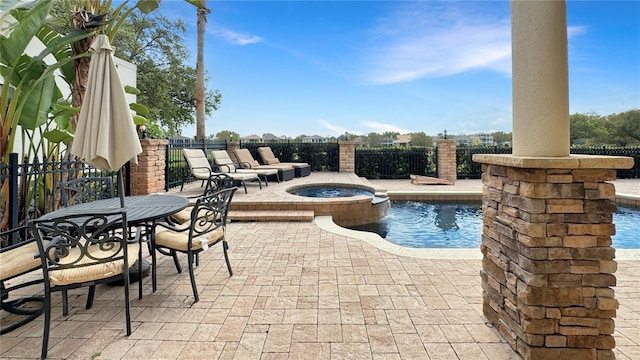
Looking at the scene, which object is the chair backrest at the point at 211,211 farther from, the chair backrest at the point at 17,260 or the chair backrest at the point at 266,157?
the chair backrest at the point at 266,157

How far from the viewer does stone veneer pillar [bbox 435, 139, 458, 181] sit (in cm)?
1195

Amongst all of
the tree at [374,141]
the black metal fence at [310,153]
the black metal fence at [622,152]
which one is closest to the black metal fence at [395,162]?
the tree at [374,141]

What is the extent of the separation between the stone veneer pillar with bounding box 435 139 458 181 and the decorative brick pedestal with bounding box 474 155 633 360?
34.6 ft

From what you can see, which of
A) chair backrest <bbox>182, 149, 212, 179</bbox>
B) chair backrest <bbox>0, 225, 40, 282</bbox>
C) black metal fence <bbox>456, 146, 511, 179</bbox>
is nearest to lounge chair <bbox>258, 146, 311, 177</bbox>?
chair backrest <bbox>182, 149, 212, 179</bbox>

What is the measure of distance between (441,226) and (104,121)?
5544 millimetres

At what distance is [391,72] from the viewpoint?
18.6m

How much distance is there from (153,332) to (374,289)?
174cm

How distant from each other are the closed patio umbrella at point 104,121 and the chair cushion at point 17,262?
79 centimetres

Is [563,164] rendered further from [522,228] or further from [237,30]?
[237,30]

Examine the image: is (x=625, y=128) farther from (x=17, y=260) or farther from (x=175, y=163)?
(x=17, y=260)

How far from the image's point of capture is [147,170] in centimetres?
688

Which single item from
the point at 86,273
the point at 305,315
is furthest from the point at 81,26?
the point at 305,315

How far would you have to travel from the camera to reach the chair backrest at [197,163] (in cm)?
764

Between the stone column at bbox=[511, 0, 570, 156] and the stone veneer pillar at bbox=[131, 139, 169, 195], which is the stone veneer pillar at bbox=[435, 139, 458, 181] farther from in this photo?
the stone column at bbox=[511, 0, 570, 156]
